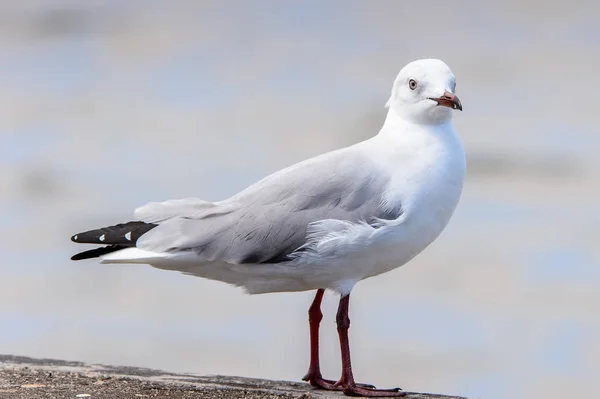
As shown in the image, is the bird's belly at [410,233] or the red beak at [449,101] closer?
the bird's belly at [410,233]

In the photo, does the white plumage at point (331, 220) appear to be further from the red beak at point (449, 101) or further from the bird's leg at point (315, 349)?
the bird's leg at point (315, 349)

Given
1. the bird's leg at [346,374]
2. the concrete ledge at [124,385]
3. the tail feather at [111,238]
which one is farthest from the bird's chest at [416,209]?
the tail feather at [111,238]

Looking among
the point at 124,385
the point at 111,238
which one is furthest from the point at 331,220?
the point at 124,385

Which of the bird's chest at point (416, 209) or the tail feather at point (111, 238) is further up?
the bird's chest at point (416, 209)

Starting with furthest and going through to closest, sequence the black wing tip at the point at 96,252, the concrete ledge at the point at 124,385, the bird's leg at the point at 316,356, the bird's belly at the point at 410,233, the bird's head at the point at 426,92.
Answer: the bird's leg at the point at 316,356 < the bird's head at the point at 426,92 < the black wing tip at the point at 96,252 < the bird's belly at the point at 410,233 < the concrete ledge at the point at 124,385

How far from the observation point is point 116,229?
20.2ft

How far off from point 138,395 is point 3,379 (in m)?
0.83

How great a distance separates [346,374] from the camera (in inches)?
242

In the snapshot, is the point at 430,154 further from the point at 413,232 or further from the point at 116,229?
the point at 116,229

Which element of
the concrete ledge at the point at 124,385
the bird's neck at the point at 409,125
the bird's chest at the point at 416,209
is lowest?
the concrete ledge at the point at 124,385

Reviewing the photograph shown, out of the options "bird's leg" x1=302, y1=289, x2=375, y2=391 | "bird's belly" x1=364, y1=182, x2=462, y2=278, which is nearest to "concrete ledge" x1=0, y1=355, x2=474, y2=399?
"bird's leg" x1=302, y1=289, x2=375, y2=391

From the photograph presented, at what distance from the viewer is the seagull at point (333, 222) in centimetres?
597

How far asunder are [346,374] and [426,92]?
65.6 inches

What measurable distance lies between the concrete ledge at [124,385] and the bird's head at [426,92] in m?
1.60
